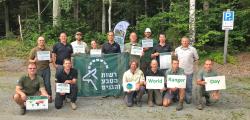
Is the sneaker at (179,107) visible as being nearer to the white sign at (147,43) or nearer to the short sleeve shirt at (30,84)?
the white sign at (147,43)

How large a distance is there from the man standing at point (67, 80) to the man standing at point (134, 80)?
1.29 m

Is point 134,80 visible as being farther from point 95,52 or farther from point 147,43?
point 95,52

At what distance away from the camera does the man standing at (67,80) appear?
421 inches

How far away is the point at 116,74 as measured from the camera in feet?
39.7

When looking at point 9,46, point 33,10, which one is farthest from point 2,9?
point 9,46

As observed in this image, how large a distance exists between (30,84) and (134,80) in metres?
2.61

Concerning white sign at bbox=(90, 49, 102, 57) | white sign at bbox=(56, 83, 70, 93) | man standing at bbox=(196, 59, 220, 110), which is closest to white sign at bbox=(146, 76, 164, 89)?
man standing at bbox=(196, 59, 220, 110)

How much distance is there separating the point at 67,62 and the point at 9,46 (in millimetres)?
13004

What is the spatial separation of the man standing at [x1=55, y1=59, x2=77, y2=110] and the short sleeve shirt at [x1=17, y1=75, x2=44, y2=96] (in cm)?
57

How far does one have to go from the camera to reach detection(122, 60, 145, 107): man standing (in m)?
11.0

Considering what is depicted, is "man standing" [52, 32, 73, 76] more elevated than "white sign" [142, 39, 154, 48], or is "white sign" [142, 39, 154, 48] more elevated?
"white sign" [142, 39, 154, 48]

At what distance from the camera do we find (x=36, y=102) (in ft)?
32.9

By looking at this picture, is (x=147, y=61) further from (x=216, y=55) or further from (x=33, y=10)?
(x=33, y=10)

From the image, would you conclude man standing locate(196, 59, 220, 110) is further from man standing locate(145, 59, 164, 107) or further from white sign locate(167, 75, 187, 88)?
man standing locate(145, 59, 164, 107)
